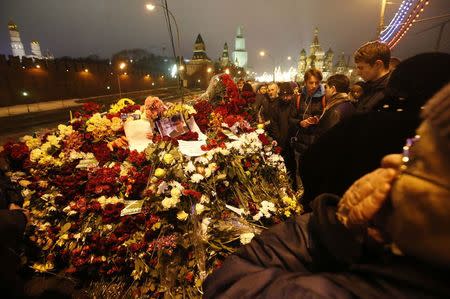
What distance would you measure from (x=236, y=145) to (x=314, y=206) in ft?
6.73

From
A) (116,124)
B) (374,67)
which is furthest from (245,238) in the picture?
(374,67)

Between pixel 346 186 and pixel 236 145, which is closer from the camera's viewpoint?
pixel 346 186

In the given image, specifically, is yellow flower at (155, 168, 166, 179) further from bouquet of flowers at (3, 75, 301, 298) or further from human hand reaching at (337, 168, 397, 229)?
human hand reaching at (337, 168, 397, 229)

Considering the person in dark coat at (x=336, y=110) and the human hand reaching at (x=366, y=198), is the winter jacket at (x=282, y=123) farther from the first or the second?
the human hand reaching at (x=366, y=198)

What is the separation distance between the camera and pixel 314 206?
0.84 m

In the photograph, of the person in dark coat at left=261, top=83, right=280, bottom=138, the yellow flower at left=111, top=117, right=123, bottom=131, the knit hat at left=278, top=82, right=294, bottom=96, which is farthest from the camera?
the person in dark coat at left=261, top=83, right=280, bottom=138

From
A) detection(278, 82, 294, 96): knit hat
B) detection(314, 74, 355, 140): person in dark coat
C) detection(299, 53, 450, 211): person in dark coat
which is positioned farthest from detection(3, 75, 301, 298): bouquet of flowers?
detection(278, 82, 294, 96): knit hat

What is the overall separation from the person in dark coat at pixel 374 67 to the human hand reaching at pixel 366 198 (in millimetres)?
2359

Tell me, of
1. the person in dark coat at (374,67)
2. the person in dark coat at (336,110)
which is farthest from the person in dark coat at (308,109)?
the person in dark coat at (374,67)

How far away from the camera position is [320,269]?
847 mm

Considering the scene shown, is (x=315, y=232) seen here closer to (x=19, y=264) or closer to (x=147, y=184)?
(x=147, y=184)

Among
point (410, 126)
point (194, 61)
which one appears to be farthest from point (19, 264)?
point (194, 61)

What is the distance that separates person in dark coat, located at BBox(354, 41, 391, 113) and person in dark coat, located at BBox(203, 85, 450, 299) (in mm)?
2342

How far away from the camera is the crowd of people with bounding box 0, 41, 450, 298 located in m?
0.50
